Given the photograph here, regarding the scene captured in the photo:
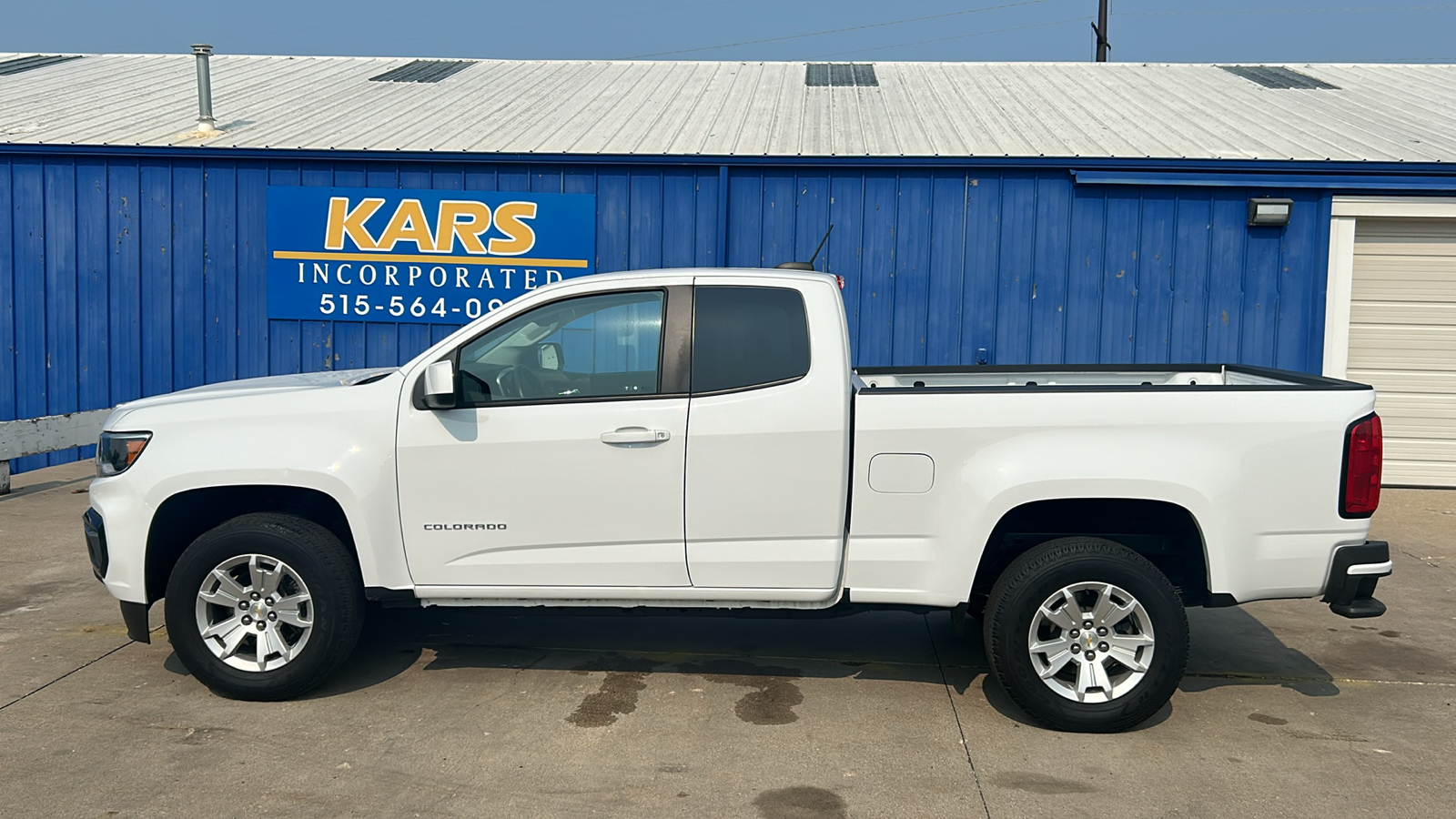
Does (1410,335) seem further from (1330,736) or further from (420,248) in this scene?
(420,248)

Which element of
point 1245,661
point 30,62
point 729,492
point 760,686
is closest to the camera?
point 729,492

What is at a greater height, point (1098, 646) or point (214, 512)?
point (214, 512)

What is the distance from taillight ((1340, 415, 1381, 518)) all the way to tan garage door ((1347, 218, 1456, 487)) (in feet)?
23.2

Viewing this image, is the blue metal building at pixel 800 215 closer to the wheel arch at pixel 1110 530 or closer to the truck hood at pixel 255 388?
the truck hood at pixel 255 388

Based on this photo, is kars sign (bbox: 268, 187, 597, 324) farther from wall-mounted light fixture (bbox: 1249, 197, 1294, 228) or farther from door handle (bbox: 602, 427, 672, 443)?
door handle (bbox: 602, 427, 672, 443)

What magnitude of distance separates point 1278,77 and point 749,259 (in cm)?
781

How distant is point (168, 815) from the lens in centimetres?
380

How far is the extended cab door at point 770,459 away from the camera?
4.67m

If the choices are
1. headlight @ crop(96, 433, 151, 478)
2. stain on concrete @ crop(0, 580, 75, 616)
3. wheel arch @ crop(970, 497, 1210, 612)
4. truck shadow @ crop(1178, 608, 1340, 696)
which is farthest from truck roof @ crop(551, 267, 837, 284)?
stain on concrete @ crop(0, 580, 75, 616)

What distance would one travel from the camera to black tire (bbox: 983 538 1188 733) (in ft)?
14.9

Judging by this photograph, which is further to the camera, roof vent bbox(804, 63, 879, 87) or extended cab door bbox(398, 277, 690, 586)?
roof vent bbox(804, 63, 879, 87)

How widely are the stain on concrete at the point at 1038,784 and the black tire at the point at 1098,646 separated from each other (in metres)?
0.45

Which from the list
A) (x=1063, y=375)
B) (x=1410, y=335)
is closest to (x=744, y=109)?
(x=1410, y=335)

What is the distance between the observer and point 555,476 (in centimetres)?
475
